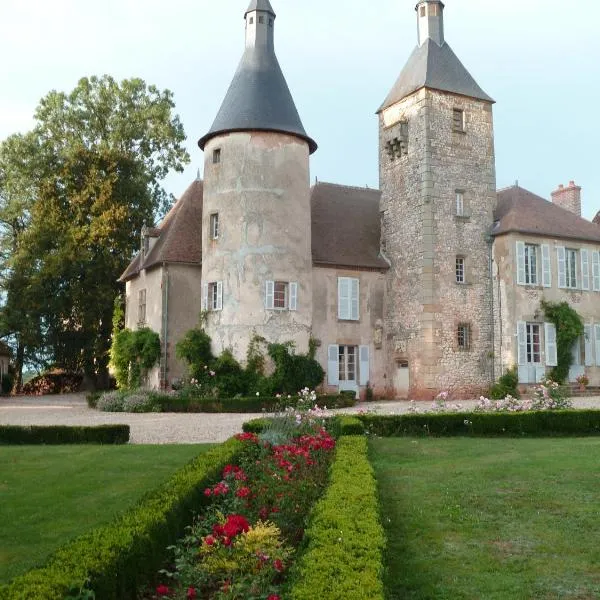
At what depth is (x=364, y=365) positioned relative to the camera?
77.7 feet

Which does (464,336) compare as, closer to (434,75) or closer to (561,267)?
(561,267)

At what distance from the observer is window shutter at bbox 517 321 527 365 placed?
2297 cm

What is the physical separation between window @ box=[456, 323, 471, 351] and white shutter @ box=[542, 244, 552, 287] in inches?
120

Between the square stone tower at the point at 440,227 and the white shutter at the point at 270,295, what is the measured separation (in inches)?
185

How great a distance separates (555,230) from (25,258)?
19819 mm

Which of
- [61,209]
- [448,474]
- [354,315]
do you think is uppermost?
[61,209]

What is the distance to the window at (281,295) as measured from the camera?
70.7ft

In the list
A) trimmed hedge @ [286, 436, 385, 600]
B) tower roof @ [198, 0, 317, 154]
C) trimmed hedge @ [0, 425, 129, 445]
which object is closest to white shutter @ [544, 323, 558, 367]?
tower roof @ [198, 0, 317, 154]

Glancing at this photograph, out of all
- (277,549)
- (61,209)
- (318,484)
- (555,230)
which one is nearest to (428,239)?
(555,230)

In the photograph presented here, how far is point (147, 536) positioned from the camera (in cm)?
484

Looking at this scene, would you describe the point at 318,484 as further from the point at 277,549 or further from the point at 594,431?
the point at 594,431

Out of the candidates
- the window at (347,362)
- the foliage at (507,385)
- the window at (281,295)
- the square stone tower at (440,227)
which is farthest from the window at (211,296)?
the foliage at (507,385)

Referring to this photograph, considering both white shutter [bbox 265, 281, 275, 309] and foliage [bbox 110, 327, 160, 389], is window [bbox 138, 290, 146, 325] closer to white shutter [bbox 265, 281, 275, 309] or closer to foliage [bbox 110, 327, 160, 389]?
foliage [bbox 110, 327, 160, 389]

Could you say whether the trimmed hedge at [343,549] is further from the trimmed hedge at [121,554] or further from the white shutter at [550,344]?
the white shutter at [550,344]
